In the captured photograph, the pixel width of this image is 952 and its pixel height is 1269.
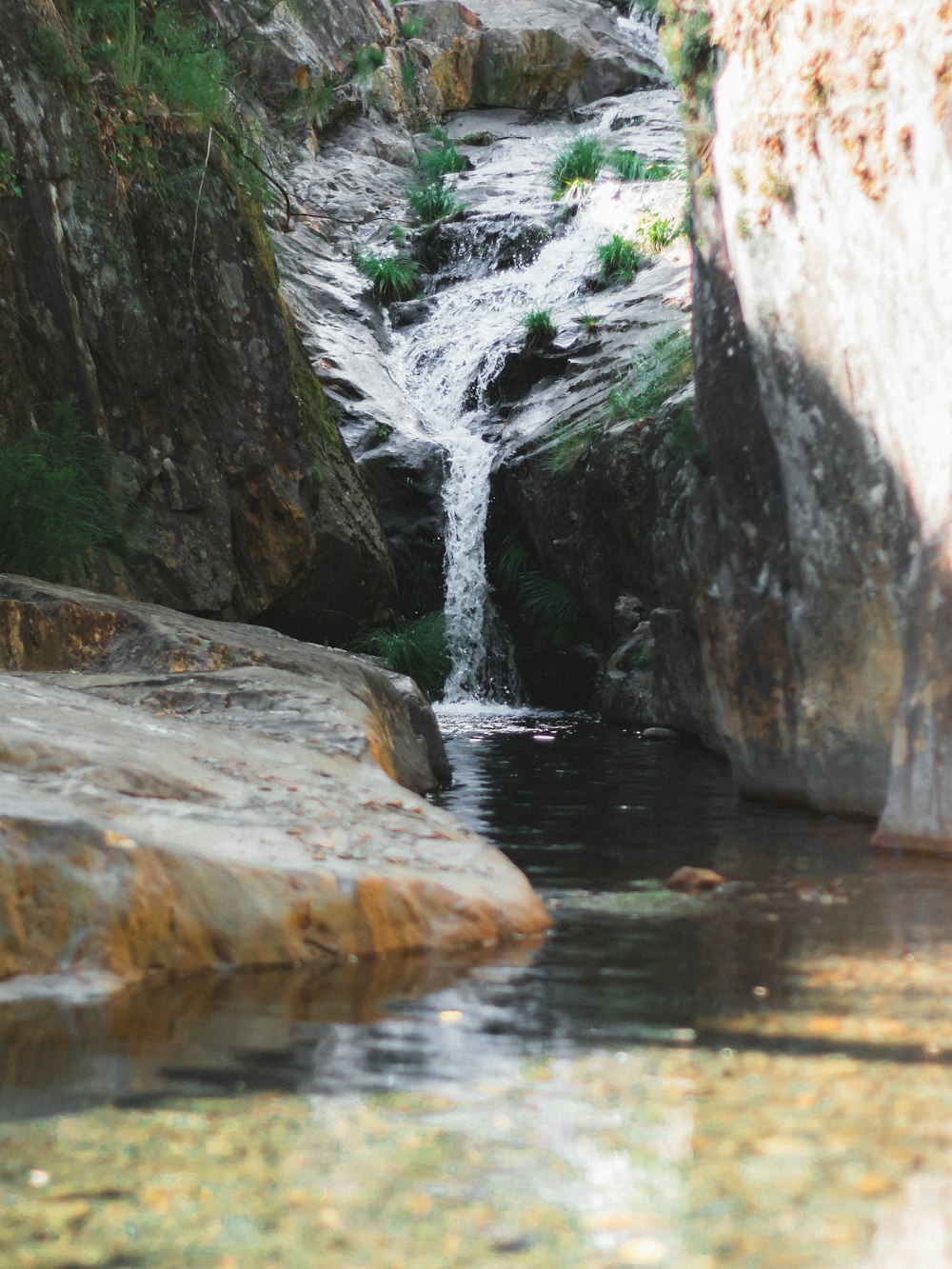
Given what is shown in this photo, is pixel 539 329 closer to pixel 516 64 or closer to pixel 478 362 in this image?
pixel 478 362

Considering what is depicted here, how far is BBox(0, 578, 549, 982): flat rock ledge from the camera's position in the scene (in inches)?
121

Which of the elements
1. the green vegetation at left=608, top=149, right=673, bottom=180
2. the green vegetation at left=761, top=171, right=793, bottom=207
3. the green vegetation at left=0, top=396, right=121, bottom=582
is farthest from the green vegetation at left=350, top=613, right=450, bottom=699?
the green vegetation at left=608, top=149, right=673, bottom=180

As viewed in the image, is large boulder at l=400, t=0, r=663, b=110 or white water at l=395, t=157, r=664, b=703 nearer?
white water at l=395, t=157, r=664, b=703

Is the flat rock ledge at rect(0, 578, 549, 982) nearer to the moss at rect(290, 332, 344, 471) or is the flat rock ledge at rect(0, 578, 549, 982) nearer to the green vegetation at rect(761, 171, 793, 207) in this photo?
the green vegetation at rect(761, 171, 793, 207)

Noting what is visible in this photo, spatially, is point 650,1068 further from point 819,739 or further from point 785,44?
point 785,44

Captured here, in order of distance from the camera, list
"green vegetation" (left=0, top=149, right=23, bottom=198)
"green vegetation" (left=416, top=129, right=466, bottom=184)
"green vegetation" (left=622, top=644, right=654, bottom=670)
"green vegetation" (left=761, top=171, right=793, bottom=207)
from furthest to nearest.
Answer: "green vegetation" (left=416, top=129, right=466, bottom=184) < "green vegetation" (left=622, top=644, right=654, bottom=670) < "green vegetation" (left=0, top=149, right=23, bottom=198) < "green vegetation" (left=761, top=171, right=793, bottom=207)

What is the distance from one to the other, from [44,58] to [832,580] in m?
6.43

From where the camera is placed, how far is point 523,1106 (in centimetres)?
219

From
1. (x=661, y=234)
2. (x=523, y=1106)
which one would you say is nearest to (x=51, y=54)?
(x=661, y=234)

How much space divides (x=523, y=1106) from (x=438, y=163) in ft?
58.5

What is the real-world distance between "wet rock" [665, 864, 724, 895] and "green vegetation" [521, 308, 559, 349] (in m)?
10.4

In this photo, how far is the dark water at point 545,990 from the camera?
7.95ft

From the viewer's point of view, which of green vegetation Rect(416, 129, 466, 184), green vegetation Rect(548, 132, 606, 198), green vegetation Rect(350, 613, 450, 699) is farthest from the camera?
green vegetation Rect(416, 129, 466, 184)

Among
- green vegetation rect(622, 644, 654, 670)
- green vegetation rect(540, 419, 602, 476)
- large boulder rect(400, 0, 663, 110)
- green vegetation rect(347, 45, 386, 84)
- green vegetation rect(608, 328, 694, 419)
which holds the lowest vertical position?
green vegetation rect(622, 644, 654, 670)
